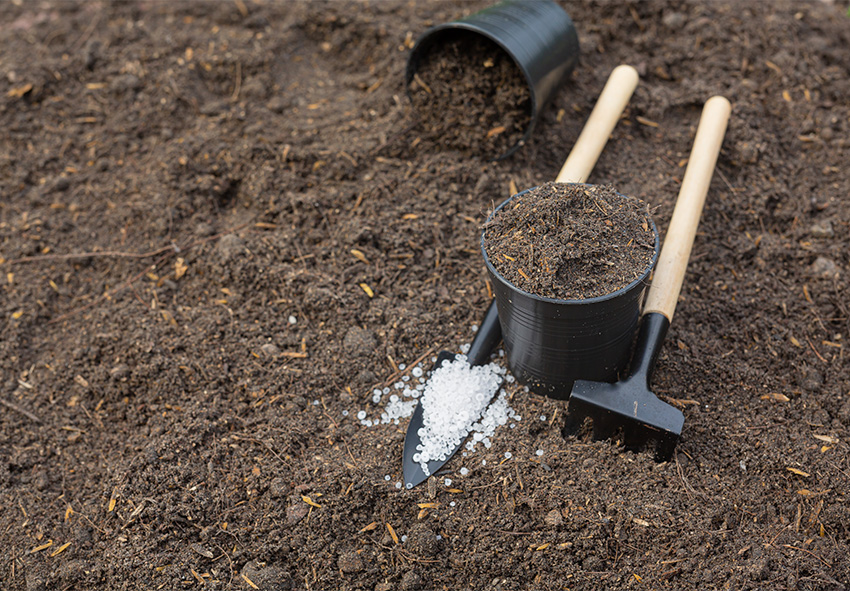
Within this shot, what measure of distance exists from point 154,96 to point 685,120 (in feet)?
9.20

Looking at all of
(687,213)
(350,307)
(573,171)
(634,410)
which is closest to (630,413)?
(634,410)

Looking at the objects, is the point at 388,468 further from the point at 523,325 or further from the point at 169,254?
the point at 169,254

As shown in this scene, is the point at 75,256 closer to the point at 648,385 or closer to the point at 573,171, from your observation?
the point at 573,171

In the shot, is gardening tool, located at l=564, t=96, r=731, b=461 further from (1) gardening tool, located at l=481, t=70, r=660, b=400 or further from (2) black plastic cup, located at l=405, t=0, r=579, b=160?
(2) black plastic cup, located at l=405, t=0, r=579, b=160

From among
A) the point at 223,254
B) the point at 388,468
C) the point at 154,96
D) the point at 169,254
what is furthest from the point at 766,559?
the point at 154,96

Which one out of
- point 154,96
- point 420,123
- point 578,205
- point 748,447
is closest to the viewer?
point 578,205

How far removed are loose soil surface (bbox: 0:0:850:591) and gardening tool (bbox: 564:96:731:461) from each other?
0.09m

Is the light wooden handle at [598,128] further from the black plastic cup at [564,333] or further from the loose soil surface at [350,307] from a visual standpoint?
the black plastic cup at [564,333]

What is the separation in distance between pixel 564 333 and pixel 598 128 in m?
1.16

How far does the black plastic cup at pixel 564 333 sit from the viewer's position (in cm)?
196

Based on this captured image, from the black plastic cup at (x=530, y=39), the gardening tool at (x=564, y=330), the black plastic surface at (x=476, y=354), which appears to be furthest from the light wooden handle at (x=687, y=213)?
the black plastic cup at (x=530, y=39)

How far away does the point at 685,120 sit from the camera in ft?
10.6

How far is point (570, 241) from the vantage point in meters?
2.01

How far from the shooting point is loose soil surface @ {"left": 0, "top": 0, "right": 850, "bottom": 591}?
2102 mm
